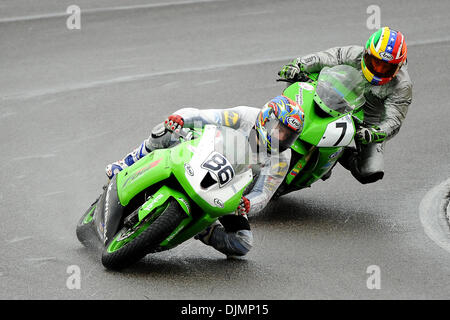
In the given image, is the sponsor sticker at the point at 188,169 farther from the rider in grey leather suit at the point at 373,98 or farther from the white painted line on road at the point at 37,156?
the white painted line on road at the point at 37,156

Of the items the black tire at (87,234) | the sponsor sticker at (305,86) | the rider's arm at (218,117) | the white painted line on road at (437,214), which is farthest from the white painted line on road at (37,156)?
the white painted line on road at (437,214)

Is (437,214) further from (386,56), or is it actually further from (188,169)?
(188,169)

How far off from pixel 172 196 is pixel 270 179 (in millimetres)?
1601

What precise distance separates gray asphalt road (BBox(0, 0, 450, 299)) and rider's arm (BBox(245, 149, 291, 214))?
40cm

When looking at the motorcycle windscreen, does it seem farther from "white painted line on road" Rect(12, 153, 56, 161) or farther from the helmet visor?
"white painted line on road" Rect(12, 153, 56, 161)

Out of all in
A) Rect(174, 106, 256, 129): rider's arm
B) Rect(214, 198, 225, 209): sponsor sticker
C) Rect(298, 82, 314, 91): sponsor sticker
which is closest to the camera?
Rect(214, 198, 225, 209): sponsor sticker

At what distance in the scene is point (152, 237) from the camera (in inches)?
221

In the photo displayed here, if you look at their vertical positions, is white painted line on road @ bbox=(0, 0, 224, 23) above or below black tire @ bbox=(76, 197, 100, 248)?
above

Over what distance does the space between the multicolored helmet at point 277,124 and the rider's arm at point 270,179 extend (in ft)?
2.41

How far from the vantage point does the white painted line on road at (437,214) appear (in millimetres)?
7309

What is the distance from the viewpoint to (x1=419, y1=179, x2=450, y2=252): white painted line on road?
7.31m

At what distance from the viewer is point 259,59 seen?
508 inches

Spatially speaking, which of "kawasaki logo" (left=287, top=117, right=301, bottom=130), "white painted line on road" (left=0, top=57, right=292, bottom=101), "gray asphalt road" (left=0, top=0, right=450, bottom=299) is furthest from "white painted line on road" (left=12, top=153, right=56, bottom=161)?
"kawasaki logo" (left=287, top=117, right=301, bottom=130)
